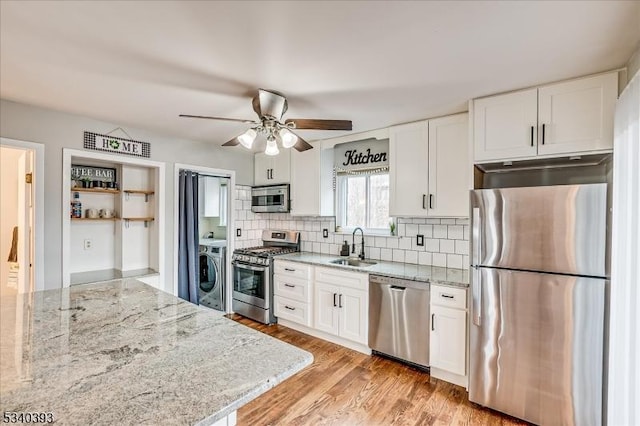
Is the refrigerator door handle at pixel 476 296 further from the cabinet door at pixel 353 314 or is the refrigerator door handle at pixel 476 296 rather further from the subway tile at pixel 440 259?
the cabinet door at pixel 353 314

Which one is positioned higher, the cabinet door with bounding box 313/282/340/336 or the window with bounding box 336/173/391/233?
the window with bounding box 336/173/391/233

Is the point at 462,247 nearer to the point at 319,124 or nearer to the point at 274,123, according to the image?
the point at 319,124

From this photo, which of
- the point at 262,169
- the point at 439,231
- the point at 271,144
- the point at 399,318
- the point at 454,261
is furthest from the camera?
the point at 262,169

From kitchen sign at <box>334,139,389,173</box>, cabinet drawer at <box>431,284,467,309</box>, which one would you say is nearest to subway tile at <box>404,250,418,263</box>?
cabinet drawer at <box>431,284,467,309</box>

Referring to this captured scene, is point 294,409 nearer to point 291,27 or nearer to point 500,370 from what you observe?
point 500,370

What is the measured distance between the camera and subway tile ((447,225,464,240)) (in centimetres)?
297

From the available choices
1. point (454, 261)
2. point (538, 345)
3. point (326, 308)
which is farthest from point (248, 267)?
point (538, 345)

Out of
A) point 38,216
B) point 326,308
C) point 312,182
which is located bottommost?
point 326,308

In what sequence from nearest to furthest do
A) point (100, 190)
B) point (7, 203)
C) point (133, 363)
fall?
point (133, 363) → point (100, 190) → point (7, 203)

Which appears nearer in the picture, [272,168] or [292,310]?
[292,310]

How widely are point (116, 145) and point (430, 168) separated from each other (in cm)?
320

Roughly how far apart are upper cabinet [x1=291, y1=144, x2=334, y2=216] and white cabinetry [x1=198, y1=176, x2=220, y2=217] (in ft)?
→ 3.63

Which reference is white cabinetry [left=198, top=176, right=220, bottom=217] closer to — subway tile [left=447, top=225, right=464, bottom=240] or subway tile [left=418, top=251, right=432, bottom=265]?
subway tile [left=418, top=251, right=432, bottom=265]

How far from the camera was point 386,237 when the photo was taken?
348 centimetres
